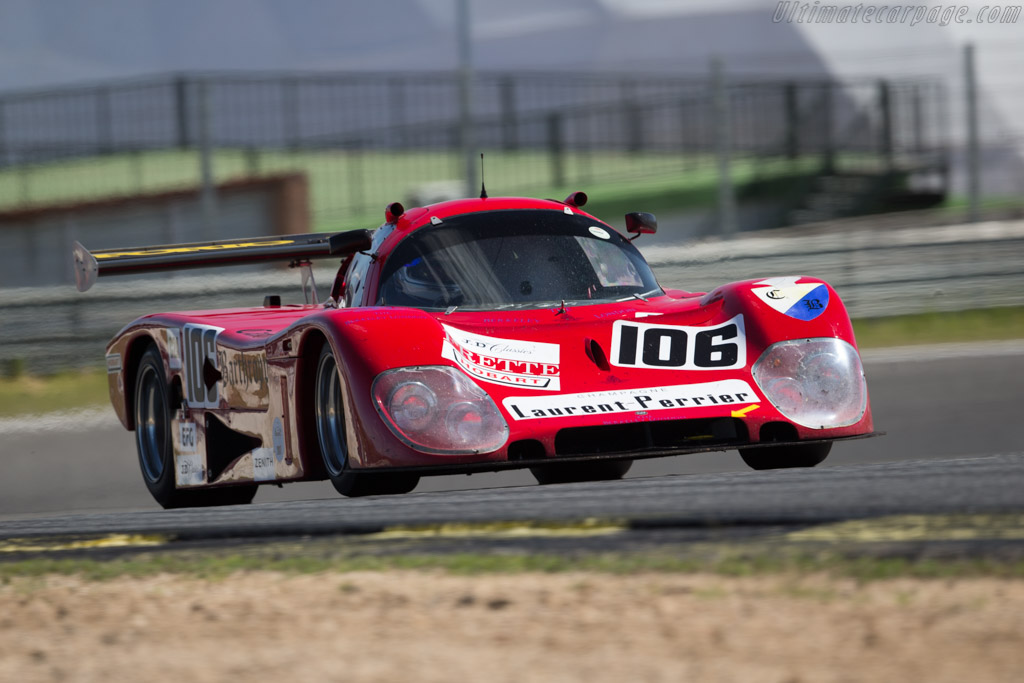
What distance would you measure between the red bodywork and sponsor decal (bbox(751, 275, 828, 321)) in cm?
3

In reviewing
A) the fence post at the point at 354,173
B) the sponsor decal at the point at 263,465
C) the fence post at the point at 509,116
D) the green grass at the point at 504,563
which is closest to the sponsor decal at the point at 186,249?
the sponsor decal at the point at 263,465

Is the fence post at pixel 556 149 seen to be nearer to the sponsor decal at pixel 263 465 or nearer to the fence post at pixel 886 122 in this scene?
the fence post at pixel 886 122

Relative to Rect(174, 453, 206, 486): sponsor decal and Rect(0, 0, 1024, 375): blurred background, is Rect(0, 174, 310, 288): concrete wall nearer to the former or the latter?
Rect(0, 0, 1024, 375): blurred background

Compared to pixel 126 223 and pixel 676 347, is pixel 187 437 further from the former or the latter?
pixel 126 223

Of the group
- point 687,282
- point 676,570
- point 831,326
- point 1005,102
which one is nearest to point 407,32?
point 1005,102

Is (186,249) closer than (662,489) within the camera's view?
No

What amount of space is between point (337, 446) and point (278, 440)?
20.0 inches

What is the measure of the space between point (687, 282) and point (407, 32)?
14.7 m

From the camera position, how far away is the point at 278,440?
6281 millimetres

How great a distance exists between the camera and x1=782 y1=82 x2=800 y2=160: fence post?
18109 millimetres

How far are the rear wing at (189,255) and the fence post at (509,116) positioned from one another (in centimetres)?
868

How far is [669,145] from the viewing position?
1795cm

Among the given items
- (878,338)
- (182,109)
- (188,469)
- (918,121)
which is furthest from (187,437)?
(918,121)

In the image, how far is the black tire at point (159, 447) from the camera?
7.42 meters
